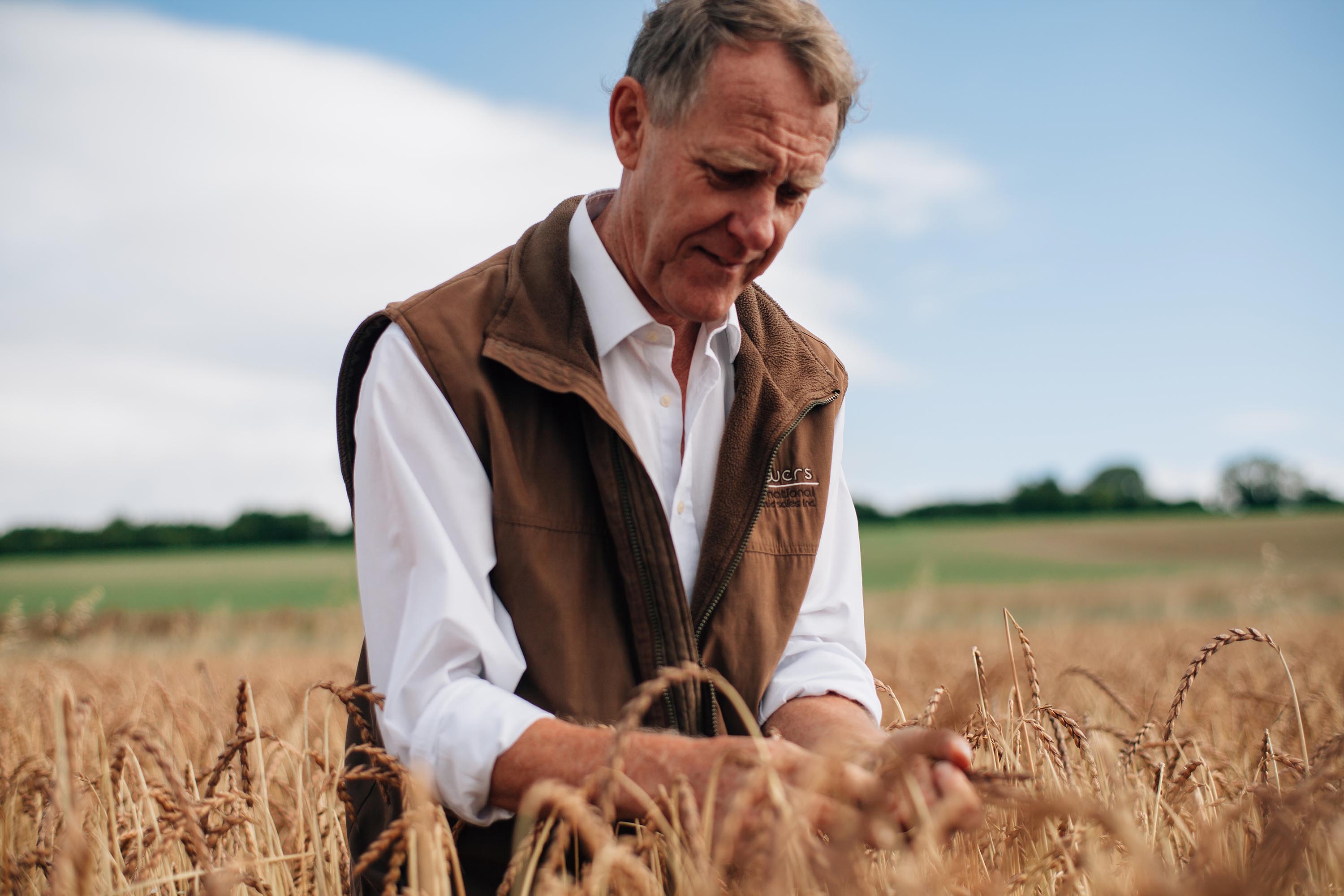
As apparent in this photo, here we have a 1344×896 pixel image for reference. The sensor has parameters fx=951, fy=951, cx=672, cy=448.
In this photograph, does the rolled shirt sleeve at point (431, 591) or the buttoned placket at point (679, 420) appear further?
the buttoned placket at point (679, 420)

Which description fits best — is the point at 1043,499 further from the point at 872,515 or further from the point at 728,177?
the point at 728,177

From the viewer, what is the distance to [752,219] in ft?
6.34

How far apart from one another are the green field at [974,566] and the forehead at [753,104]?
18144 mm

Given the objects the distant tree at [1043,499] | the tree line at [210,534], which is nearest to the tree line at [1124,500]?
the distant tree at [1043,499]

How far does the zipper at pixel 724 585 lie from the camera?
1.94 m

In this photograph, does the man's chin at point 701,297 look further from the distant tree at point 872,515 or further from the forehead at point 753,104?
the distant tree at point 872,515

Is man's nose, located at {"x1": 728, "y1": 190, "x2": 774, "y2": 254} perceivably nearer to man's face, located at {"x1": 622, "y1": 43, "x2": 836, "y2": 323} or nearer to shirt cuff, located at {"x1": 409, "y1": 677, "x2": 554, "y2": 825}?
man's face, located at {"x1": 622, "y1": 43, "x2": 836, "y2": 323}

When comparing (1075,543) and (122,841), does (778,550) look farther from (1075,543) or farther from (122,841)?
(1075,543)

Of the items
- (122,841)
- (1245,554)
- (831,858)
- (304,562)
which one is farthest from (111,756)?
(1245,554)

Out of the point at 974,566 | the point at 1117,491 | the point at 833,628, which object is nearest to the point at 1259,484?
the point at 1117,491

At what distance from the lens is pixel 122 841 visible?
7.11 ft

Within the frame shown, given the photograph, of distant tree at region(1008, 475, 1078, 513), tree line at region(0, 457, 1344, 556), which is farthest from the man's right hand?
distant tree at region(1008, 475, 1078, 513)

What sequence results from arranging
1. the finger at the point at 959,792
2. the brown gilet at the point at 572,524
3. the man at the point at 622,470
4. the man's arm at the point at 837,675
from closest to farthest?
the finger at the point at 959,792, the man's arm at the point at 837,675, the man at the point at 622,470, the brown gilet at the point at 572,524

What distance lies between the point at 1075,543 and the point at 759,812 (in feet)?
136
